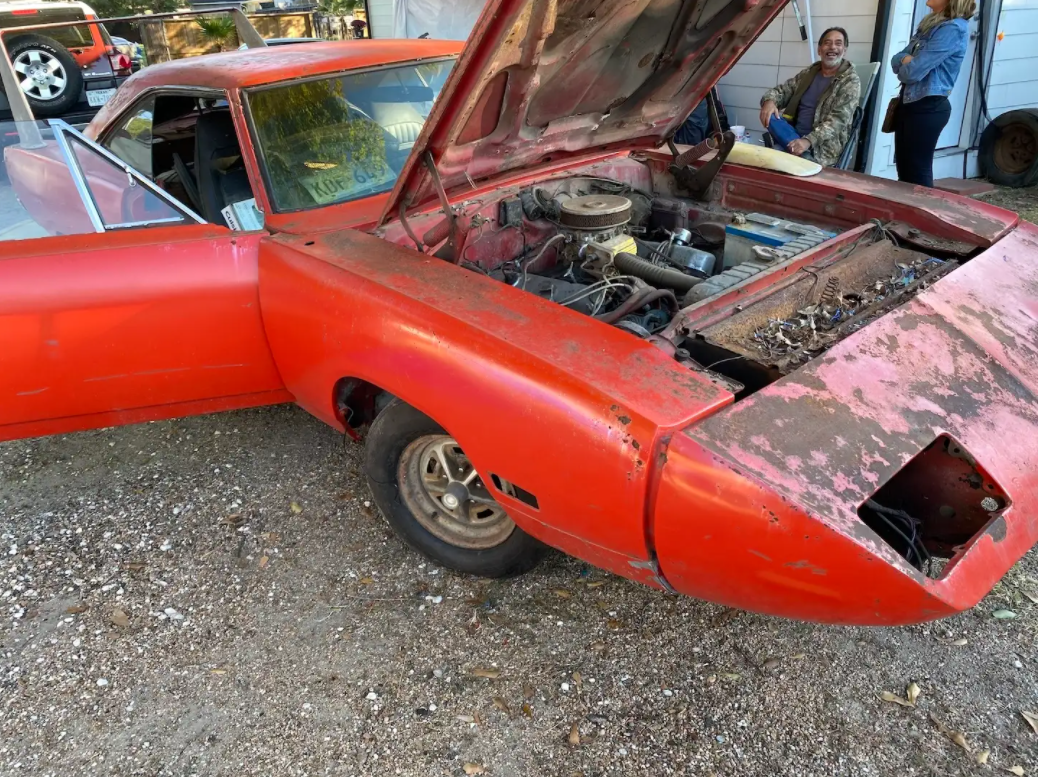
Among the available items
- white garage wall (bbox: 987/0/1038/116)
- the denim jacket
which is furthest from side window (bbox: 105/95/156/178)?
white garage wall (bbox: 987/0/1038/116)

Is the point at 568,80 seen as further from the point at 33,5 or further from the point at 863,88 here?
the point at 33,5

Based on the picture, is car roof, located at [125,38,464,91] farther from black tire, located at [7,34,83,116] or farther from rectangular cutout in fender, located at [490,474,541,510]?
black tire, located at [7,34,83,116]

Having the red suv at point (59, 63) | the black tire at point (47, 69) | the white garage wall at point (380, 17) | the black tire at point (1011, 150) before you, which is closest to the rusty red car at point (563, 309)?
the red suv at point (59, 63)

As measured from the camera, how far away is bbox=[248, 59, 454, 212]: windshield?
2711mm

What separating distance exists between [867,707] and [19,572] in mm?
2864

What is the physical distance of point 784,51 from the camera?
641cm

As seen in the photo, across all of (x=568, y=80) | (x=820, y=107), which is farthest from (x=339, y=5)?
(x=568, y=80)

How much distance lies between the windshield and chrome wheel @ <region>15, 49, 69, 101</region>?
4.04 m

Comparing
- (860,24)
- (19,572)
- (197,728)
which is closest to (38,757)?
(197,728)

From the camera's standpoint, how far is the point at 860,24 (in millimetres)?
5840

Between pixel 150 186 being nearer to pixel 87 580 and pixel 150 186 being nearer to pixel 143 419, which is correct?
pixel 143 419

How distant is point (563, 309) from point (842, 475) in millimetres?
847

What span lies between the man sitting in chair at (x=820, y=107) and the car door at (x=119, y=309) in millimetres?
3836

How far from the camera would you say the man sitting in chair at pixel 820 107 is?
4.96 m
